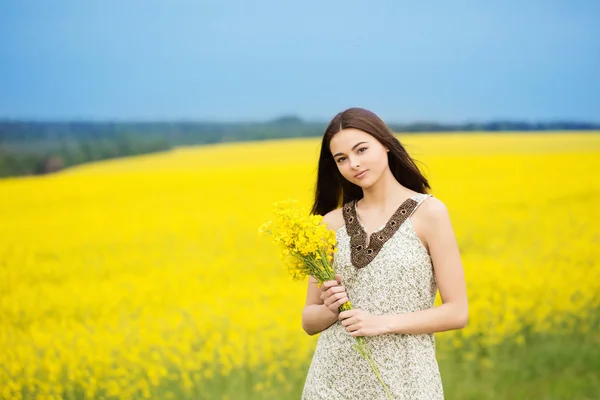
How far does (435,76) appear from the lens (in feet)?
16.6

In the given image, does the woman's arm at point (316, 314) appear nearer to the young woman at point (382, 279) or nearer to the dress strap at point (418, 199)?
the young woman at point (382, 279)

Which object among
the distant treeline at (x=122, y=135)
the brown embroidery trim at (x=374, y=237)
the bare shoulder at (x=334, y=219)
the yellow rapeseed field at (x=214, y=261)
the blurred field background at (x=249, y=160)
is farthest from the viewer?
the distant treeline at (x=122, y=135)

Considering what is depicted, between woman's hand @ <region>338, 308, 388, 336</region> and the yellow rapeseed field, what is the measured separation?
2205 millimetres

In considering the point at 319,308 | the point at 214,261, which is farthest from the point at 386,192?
the point at 214,261

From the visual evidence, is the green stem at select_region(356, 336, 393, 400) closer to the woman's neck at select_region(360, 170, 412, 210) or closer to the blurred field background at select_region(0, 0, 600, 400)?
the woman's neck at select_region(360, 170, 412, 210)

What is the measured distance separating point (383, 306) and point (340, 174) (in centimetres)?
40

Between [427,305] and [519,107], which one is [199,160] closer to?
[519,107]

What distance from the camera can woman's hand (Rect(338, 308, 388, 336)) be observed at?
1.74 m

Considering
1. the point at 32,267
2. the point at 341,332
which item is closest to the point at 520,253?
the point at 32,267

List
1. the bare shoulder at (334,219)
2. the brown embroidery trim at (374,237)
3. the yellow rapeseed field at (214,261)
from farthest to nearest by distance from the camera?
the yellow rapeseed field at (214,261) → the bare shoulder at (334,219) → the brown embroidery trim at (374,237)

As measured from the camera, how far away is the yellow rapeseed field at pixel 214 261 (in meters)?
3.86

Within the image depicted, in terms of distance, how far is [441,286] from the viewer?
5.91 ft

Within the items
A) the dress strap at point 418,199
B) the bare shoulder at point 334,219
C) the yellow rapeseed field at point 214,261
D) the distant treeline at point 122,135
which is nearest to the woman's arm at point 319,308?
the bare shoulder at point 334,219

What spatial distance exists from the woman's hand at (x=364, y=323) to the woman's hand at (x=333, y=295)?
4 centimetres
